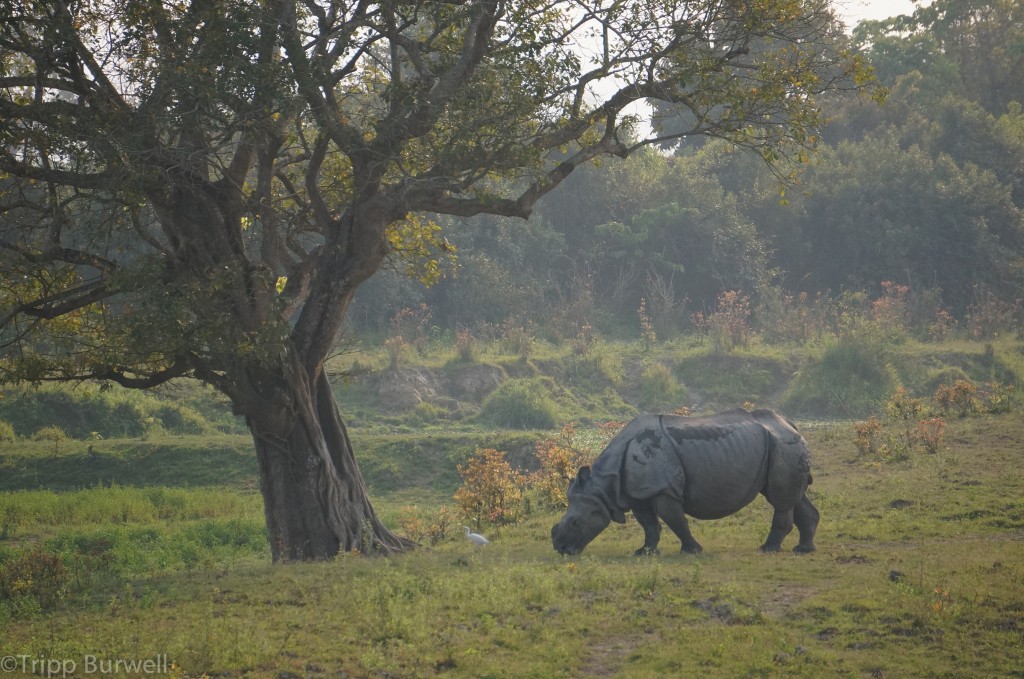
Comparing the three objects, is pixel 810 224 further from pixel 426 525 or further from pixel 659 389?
pixel 426 525

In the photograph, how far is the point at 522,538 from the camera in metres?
15.1

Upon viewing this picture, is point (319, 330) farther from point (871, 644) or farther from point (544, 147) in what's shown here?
point (871, 644)

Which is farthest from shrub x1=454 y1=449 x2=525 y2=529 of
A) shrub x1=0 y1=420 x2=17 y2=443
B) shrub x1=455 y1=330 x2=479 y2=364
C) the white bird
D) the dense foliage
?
the dense foliage

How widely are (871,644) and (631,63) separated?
7.69 metres

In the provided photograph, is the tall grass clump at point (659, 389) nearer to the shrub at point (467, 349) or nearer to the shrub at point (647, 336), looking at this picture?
the shrub at point (647, 336)

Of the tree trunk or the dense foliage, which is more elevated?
the dense foliage

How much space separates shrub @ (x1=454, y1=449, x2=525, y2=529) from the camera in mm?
→ 16766

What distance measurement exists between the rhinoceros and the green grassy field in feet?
1.34

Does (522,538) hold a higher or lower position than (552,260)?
lower

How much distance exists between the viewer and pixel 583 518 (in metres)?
12.9

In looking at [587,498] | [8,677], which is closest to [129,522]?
[587,498]

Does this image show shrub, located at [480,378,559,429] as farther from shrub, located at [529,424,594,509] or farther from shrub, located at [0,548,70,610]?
shrub, located at [0,548,70,610]

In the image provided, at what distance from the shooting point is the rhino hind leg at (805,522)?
1259 cm

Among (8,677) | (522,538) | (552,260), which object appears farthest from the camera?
(552,260)
